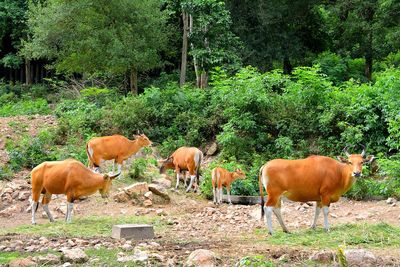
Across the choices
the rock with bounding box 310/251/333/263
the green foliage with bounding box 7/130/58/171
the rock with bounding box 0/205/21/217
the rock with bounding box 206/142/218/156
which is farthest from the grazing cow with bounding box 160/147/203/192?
the rock with bounding box 310/251/333/263

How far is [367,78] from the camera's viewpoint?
33125 mm

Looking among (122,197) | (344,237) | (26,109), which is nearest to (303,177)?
(344,237)

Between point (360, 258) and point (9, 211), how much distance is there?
8502 millimetres

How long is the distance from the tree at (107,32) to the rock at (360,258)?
1997 centimetres

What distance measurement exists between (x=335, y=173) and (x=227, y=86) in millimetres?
10111

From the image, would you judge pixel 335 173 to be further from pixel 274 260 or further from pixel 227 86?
pixel 227 86

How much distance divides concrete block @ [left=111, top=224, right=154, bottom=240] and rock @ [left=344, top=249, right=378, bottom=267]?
139 inches

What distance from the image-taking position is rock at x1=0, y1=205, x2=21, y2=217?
1337 centimetres

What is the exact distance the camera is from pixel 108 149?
16141 mm

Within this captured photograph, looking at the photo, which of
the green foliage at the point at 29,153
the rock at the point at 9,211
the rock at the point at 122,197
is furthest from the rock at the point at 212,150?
the rock at the point at 9,211

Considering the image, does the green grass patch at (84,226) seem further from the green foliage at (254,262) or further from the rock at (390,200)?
the rock at (390,200)

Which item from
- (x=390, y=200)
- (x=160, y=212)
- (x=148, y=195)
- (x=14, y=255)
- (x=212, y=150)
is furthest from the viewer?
(x=212, y=150)

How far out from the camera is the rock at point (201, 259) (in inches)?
311

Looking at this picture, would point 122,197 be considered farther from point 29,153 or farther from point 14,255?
point 14,255
